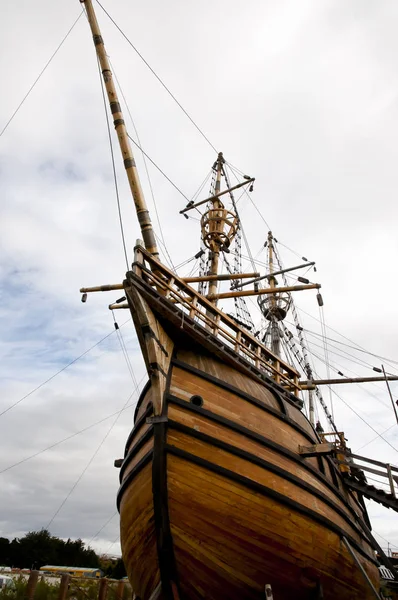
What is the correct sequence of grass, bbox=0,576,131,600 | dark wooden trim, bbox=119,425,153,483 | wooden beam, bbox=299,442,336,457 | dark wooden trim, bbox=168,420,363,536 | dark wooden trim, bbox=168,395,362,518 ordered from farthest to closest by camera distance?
grass, bbox=0,576,131,600 → wooden beam, bbox=299,442,336,457 → dark wooden trim, bbox=119,425,153,483 → dark wooden trim, bbox=168,395,362,518 → dark wooden trim, bbox=168,420,363,536

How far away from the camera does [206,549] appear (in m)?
5.70

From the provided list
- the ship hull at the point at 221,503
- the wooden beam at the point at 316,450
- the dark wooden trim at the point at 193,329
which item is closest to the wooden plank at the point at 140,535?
the ship hull at the point at 221,503

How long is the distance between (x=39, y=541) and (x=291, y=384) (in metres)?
49.7

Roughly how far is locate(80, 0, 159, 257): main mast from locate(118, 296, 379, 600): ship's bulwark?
2.24 m

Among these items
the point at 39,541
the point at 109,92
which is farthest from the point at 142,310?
the point at 39,541

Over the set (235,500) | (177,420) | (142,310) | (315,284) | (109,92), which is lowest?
(235,500)

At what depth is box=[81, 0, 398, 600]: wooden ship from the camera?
5.73 metres

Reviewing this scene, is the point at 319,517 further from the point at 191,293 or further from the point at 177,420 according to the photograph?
the point at 191,293

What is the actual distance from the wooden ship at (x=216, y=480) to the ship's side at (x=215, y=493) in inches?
0.6

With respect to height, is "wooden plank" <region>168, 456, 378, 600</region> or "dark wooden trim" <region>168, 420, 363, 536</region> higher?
"dark wooden trim" <region>168, 420, 363, 536</region>

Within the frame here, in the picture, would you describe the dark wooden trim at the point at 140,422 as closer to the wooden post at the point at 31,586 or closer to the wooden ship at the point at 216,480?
the wooden ship at the point at 216,480

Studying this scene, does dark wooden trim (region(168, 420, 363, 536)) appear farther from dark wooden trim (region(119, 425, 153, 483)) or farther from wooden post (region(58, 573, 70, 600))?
wooden post (region(58, 573, 70, 600))

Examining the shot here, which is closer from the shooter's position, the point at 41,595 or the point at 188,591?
the point at 188,591

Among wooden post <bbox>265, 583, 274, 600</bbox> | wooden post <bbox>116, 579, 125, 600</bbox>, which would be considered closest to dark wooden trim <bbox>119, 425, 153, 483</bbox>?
wooden post <bbox>265, 583, 274, 600</bbox>
